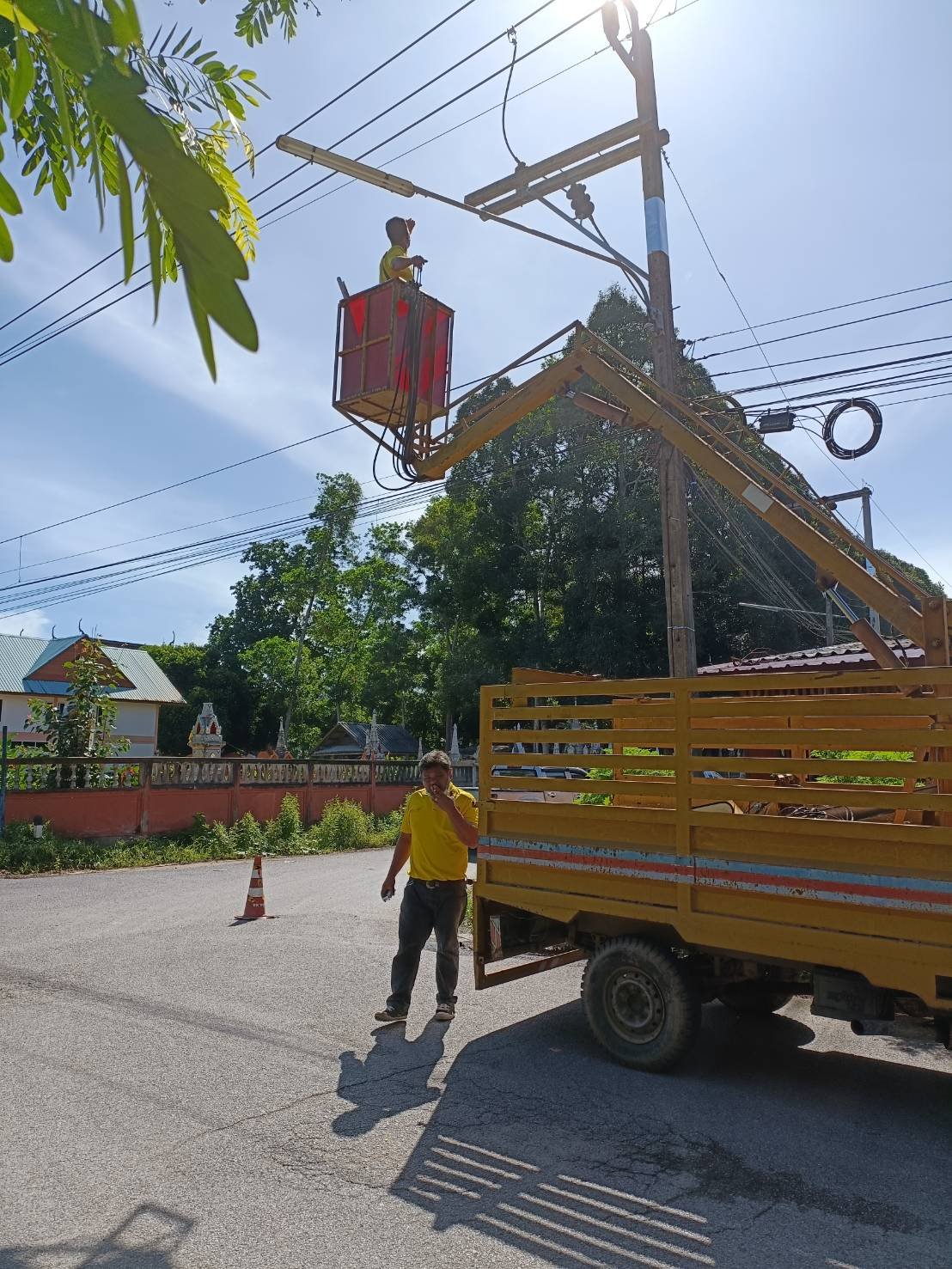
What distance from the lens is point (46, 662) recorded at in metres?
39.1

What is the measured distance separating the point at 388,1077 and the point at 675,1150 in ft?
5.63

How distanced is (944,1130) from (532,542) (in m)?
34.7

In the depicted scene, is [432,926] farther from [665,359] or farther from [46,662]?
[46,662]

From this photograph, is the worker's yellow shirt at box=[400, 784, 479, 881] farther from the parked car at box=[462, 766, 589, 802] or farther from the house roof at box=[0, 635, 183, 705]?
the house roof at box=[0, 635, 183, 705]

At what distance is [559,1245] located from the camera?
3.49 meters

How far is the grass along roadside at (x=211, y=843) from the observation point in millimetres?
15859

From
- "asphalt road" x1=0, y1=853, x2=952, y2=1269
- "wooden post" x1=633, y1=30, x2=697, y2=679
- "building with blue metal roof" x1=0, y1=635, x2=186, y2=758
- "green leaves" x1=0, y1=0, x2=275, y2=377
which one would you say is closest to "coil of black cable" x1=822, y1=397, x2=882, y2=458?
"wooden post" x1=633, y1=30, x2=697, y2=679

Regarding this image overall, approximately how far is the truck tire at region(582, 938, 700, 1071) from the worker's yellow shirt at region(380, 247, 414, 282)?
16.9 ft

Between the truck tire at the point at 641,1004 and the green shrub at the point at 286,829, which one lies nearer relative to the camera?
the truck tire at the point at 641,1004

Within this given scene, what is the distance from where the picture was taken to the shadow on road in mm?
3199

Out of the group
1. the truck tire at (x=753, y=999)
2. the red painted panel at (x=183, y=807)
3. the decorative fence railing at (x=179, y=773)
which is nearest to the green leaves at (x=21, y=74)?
the truck tire at (x=753, y=999)

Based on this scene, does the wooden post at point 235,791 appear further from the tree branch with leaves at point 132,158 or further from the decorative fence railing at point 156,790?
the tree branch with leaves at point 132,158

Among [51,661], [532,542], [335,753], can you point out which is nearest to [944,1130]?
[532,542]

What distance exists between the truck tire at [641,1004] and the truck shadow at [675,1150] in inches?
5.7
